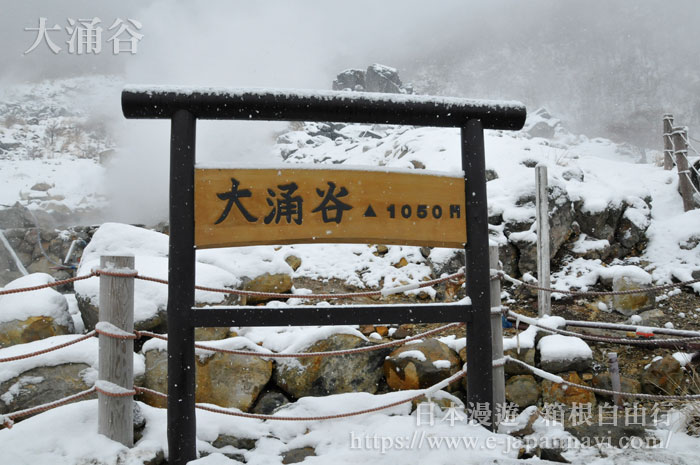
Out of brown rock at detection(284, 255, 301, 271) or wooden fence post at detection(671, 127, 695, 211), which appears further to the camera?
brown rock at detection(284, 255, 301, 271)

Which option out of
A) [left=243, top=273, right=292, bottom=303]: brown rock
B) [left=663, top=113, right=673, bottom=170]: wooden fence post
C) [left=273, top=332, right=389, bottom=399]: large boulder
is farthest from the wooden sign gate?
[left=663, top=113, right=673, bottom=170]: wooden fence post

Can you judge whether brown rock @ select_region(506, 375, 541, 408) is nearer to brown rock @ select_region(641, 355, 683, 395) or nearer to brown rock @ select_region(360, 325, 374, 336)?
brown rock @ select_region(641, 355, 683, 395)

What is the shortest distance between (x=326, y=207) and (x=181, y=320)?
1.14 meters

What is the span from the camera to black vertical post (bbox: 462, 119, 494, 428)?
268cm

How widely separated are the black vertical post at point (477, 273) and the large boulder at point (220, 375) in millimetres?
2215

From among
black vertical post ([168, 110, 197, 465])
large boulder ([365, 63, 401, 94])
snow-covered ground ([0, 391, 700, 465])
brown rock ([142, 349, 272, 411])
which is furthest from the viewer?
large boulder ([365, 63, 401, 94])

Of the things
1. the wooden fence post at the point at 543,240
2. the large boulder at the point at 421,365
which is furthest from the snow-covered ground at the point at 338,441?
the wooden fence post at the point at 543,240

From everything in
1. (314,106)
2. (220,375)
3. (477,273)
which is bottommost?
(220,375)

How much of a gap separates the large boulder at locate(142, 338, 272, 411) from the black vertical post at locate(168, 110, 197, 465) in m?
1.45

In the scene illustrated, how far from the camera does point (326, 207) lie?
256 cm

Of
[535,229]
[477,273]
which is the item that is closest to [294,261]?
[535,229]

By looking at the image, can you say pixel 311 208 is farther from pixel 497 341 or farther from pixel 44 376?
pixel 44 376

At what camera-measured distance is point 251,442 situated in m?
2.69

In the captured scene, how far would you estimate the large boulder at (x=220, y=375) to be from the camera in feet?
12.6
